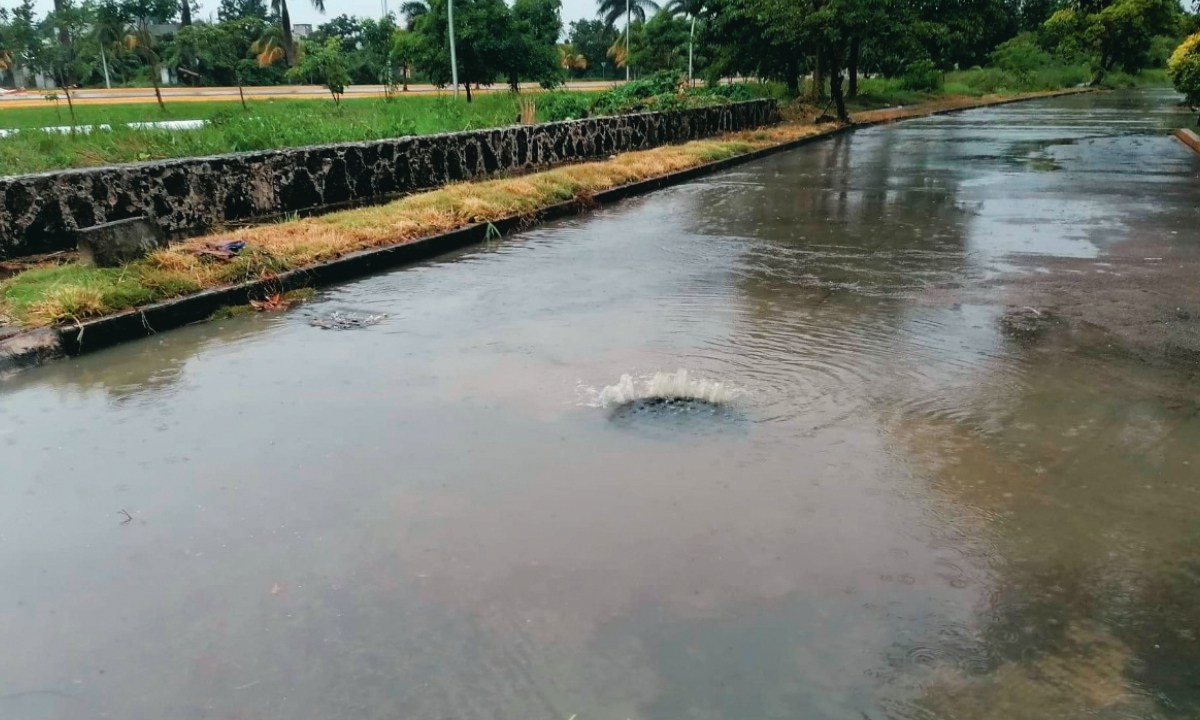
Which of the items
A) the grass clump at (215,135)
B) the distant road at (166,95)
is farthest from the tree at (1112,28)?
the grass clump at (215,135)

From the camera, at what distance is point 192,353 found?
5906 millimetres

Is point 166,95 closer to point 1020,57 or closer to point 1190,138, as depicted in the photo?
point 1190,138

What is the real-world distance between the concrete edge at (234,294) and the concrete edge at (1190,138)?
13876 mm

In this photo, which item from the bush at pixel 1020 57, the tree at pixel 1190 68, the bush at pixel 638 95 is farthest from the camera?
the bush at pixel 1020 57

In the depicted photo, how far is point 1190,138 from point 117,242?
2182 centimetres

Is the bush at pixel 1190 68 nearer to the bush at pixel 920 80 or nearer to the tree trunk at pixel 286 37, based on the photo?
the bush at pixel 920 80

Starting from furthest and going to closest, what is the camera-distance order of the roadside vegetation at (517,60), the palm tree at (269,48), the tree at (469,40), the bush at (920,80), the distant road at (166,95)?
1. the palm tree at (269,48)
2. the bush at (920,80)
3. the distant road at (166,95)
4. the tree at (469,40)
5. the roadside vegetation at (517,60)

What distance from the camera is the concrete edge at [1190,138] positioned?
19.0 metres

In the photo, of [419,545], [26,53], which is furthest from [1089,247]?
[26,53]

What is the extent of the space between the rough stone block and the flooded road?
3.88 ft

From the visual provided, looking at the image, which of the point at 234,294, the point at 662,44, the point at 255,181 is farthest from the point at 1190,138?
the point at 662,44

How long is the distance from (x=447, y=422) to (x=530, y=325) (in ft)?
6.05

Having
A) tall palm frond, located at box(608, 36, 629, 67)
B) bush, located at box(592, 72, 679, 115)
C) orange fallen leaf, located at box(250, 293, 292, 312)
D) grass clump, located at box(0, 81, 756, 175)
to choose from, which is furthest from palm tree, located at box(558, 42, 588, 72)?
orange fallen leaf, located at box(250, 293, 292, 312)

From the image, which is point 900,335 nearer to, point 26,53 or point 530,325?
point 530,325
